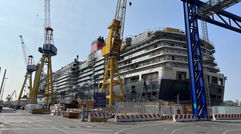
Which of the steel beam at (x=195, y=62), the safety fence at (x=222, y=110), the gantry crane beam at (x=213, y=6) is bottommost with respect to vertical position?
the safety fence at (x=222, y=110)

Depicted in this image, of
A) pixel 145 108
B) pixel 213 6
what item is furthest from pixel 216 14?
pixel 145 108

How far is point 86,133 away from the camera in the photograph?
1146cm

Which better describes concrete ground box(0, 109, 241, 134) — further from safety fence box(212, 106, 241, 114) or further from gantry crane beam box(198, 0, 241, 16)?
gantry crane beam box(198, 0, 241, 16)

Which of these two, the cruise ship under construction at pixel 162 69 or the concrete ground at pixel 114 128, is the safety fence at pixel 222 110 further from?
the cruise ship under construction at pixel 162 69

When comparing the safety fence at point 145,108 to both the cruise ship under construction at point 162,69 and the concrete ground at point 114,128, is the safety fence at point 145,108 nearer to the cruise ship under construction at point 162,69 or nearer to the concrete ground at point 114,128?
the concrete ground at point 114,128

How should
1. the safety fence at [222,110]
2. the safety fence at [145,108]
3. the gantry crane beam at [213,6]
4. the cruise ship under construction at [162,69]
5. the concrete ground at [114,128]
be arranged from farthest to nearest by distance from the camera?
the cruise ship under construction at [162,69], the safety fence at [222,110], the gantry crane beam at [213,6], the safety fence at [145,108], the concrete ground at [114,128]

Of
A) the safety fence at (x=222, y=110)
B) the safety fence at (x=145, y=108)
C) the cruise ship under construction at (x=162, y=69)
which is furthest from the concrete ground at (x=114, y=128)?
the cruise ship under construction at (x=162, y=69)

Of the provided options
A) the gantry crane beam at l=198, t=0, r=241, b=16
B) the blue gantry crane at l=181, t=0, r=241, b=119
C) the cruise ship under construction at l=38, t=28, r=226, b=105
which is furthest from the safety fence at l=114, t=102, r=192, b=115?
the cruise ship under construction at l=38, t=28, r=226, b=105

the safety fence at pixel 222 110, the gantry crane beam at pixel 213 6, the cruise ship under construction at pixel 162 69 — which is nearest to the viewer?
the gantry crane beam at pixel 213 6

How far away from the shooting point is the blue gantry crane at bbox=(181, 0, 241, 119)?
23312mm

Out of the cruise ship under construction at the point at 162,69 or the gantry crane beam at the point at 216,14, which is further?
the cruise ship under construction at the point at 162,69

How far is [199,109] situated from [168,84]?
1949 cm

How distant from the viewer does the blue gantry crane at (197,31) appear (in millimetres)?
23312

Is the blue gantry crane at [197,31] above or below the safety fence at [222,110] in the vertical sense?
above
